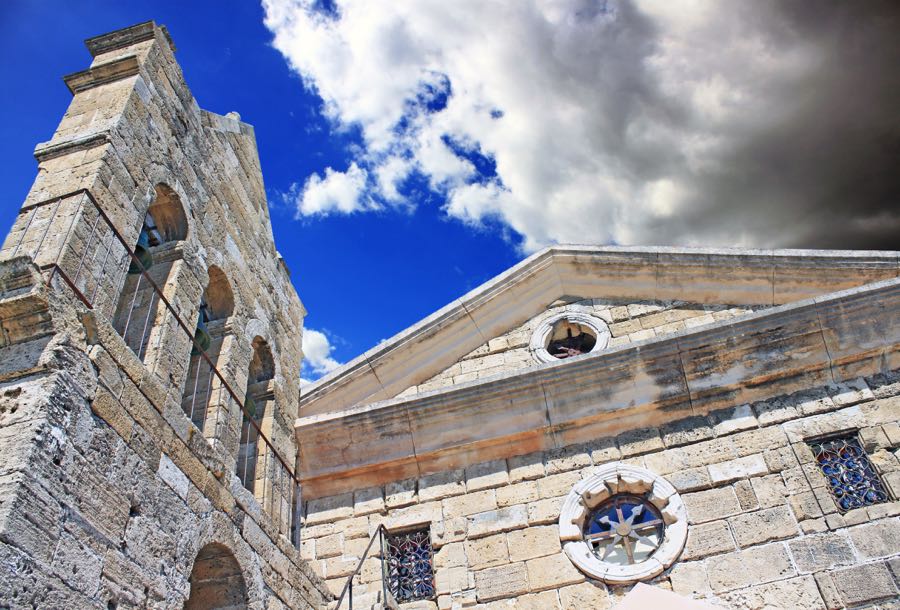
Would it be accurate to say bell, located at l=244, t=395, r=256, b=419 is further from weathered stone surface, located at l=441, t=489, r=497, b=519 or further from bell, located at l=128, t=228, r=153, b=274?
weathered stone surface, located at l=441, t=489, r=497, b=519

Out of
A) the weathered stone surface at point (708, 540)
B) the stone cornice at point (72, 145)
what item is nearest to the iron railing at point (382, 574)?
the weathered stone surface at point (708, 540)

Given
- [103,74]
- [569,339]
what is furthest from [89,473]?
[569,339]

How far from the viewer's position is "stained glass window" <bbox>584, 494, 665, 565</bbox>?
6.66 metres

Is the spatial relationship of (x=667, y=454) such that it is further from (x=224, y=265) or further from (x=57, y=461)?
(x=57, y=461)

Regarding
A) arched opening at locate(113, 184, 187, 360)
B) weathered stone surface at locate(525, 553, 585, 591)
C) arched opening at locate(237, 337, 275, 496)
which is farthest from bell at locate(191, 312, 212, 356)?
weathered stone surface at locate(525, 553, 585, 591)

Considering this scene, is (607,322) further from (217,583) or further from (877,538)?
(217,583)

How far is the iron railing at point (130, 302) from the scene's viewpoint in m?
4.65

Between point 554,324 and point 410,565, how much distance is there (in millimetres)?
2985

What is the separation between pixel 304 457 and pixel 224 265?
211 cm

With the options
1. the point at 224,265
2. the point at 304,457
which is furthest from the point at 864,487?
the point at 224,265

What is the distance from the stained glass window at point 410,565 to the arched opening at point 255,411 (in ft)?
4.67

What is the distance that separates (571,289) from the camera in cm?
873

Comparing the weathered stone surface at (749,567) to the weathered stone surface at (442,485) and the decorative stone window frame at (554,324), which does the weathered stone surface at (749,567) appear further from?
the decorative stone window frame at (554,324)

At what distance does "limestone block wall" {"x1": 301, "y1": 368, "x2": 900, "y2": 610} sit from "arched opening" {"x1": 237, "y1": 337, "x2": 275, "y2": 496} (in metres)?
1.07
